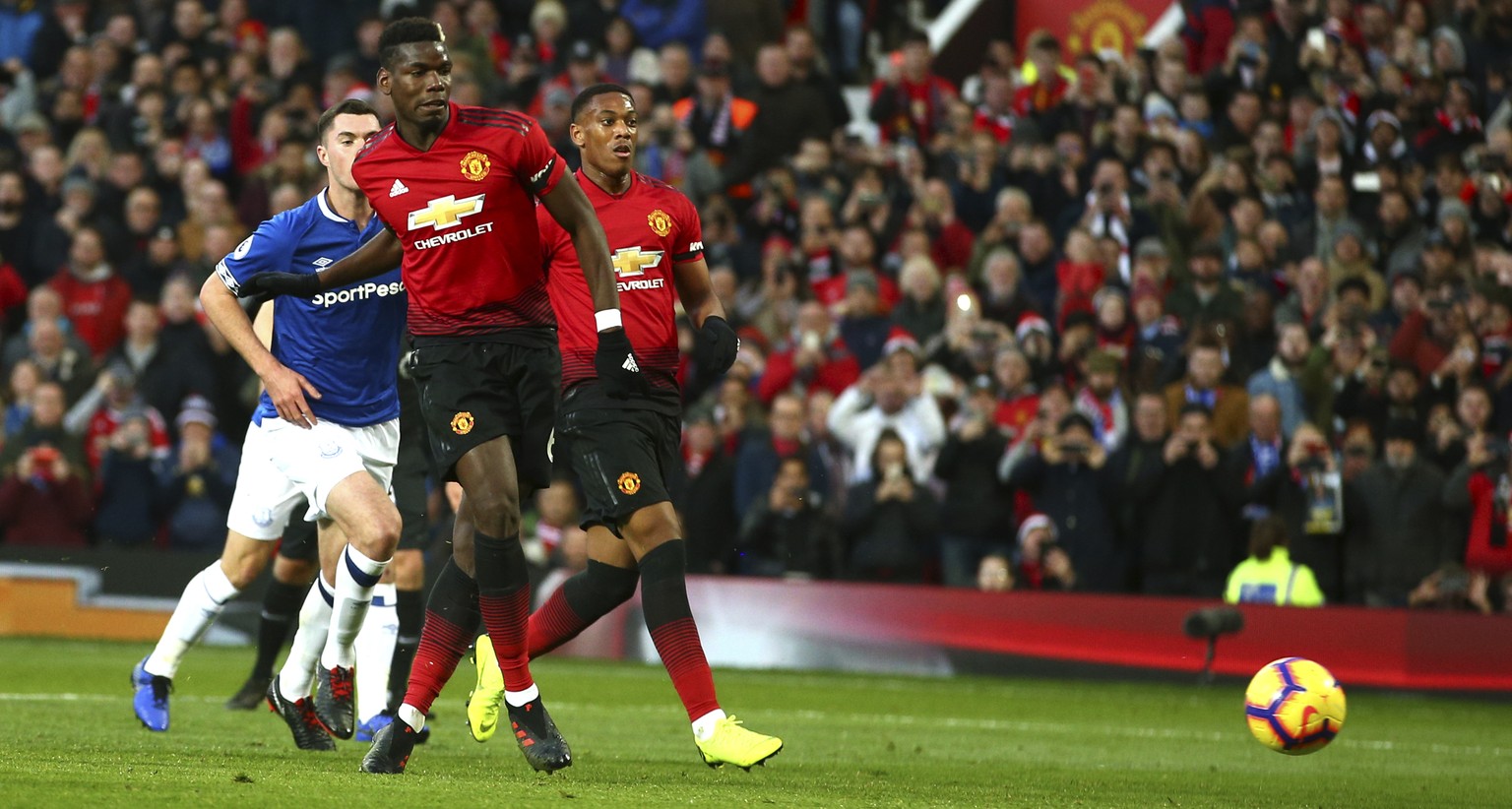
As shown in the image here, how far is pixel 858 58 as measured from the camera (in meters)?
21.3

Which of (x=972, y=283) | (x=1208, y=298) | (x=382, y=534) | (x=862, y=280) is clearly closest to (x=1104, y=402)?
(x=1208, y=298)

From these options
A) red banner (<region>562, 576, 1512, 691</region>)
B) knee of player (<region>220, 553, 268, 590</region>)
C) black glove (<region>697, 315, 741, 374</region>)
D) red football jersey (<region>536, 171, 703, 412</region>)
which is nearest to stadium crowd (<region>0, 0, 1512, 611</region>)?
red banner (<region>562, 576, 1512, 691</region>)

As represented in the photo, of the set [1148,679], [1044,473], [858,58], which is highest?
[858,58]

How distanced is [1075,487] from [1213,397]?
4.04 feet

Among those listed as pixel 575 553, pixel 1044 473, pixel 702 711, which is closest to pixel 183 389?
pixel 575 553

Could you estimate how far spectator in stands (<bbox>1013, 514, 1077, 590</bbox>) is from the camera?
14672 millimetres

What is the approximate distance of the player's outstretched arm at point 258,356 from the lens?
7.77 meters

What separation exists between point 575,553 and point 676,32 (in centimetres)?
716

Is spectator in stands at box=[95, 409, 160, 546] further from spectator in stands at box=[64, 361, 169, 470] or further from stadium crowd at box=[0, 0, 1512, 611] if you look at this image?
spectator in stands at box=[64, 361, 169, 470]

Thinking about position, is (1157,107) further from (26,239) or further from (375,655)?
(375,655)

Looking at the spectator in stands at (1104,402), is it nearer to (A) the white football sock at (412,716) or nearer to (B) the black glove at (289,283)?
(B) the black glove at (289,283)

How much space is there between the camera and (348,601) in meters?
8.18

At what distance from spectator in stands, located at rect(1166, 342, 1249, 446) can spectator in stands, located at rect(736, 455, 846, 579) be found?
2.61 m

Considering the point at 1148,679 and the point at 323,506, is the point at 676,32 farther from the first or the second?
the point at 323,506
